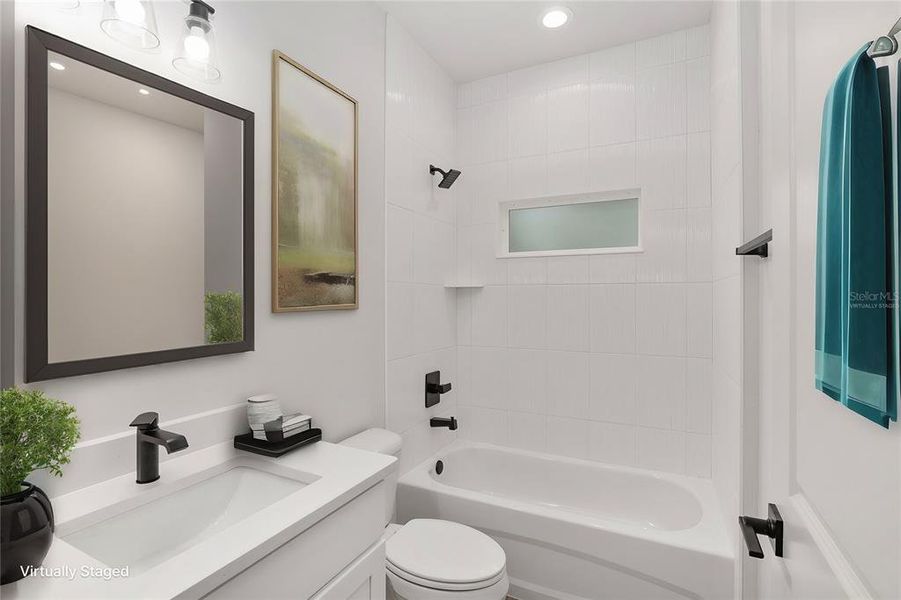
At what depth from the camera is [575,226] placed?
2549mm

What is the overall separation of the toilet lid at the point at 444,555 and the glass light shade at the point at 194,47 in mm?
1703

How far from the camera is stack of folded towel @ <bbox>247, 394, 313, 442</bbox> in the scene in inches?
51.0

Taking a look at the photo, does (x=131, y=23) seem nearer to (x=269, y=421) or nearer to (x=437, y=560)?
(x=269, y=421)

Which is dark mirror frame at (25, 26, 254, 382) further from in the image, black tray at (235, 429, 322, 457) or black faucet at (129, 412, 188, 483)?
black tray at (235, 429, 322, 457)

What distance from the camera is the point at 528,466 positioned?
2553 millimetres

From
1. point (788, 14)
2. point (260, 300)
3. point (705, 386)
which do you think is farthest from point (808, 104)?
point (705, 386)

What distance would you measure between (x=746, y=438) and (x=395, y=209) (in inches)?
66.7

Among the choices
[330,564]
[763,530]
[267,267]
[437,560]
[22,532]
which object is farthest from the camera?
[437,560]

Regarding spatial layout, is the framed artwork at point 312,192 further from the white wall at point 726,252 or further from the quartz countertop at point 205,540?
the white wall at point 726,252

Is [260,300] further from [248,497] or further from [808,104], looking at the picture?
[808,104]

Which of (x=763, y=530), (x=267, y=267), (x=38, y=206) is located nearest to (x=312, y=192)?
(x=267, y=267)

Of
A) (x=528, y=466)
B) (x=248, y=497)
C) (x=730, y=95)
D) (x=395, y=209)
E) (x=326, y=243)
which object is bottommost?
(x=528, y=466)

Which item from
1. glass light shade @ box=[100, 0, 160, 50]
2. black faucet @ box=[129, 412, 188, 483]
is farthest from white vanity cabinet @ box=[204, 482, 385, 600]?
glass light shade @ box=[100, 0, 160, 50]

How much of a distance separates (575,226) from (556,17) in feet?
3.46
